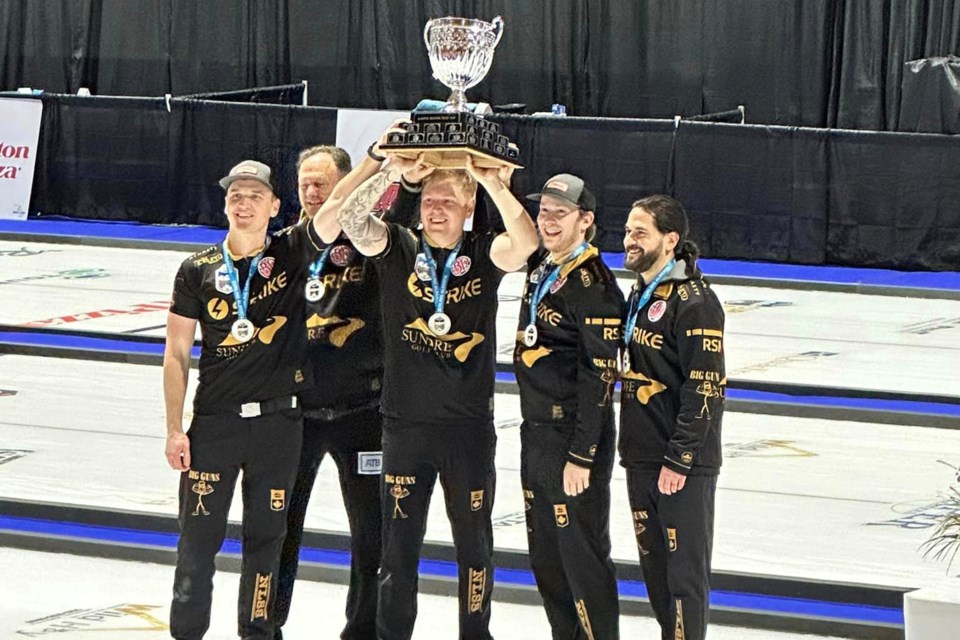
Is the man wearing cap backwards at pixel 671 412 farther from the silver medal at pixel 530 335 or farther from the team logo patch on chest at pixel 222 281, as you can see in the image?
the team logo patch on chest at pixel 222 281

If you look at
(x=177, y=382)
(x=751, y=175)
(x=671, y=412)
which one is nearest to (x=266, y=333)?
(x=177, y=382)

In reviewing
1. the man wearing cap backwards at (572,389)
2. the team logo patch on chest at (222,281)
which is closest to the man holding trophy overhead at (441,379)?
the man wearing cap backwards at (572,389)

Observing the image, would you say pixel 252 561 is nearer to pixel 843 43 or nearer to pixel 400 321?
pixel 400 321

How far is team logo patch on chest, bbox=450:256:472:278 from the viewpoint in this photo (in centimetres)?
506

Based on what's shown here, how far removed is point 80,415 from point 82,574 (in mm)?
2452

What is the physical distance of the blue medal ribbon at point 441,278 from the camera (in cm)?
504

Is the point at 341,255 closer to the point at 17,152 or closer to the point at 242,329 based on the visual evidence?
the point at 242,329

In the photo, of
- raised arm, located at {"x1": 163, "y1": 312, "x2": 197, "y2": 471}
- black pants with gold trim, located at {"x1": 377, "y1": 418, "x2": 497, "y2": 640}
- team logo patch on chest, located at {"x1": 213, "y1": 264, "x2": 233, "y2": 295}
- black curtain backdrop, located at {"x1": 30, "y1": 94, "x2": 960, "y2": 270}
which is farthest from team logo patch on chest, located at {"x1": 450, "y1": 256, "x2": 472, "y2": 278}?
black curtain backdrop, located at {"x1": 30, "y1": 94, "x2": 960, "y2": 270}

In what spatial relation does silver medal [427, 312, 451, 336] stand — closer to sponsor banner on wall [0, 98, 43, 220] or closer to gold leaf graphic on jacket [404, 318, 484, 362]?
gold leaf graphic on jacket [404, 318, 484, 362]

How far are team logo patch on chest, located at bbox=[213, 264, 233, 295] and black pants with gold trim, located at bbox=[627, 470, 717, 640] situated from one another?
1417mm

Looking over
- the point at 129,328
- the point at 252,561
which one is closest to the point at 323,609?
the point at 252,561

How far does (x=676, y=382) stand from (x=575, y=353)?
0.33 metres

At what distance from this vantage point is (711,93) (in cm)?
1681

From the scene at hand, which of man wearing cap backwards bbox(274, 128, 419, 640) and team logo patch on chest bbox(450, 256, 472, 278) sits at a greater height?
team logo patch on chest bbox(450, 256, 472, 278)
